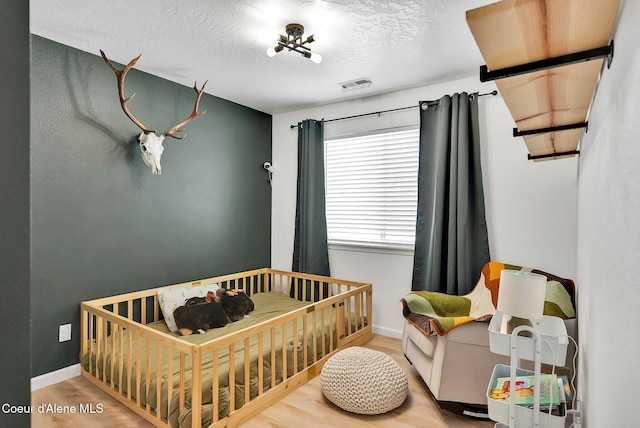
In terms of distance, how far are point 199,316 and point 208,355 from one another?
0.42 metres

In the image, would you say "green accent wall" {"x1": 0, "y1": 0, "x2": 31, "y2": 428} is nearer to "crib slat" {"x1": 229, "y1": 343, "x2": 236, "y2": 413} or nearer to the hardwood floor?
"crib slat" {"x1": 229, "y1": 343, "x2": 236, "y2": 413}

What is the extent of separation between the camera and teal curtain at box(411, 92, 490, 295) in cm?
302

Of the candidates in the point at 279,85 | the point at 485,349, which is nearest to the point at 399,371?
the point at 485,349

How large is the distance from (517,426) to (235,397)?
4.93ft

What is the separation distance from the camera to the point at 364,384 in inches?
87.7

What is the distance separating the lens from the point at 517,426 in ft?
4.62

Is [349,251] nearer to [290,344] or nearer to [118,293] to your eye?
[290,344]

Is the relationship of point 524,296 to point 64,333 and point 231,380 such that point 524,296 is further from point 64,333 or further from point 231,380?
point 64,333

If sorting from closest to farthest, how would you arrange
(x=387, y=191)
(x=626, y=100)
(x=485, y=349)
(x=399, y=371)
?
(x=626, y=100) → (x=485, y=349) → (x=399, y=371) → (x=387, y=191)

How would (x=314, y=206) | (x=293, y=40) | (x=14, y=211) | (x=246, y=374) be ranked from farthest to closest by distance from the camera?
1. (x=314, y=206)
2. (x=293, y=40)
3. (x=246, y=374)
4. (x=14, y=211)

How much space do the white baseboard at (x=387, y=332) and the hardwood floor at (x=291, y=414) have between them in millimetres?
984

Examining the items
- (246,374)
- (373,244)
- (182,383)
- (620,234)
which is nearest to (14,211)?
(620,234)

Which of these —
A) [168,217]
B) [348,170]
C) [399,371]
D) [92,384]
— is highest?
[348,170]

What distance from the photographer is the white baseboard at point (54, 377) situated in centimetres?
250
